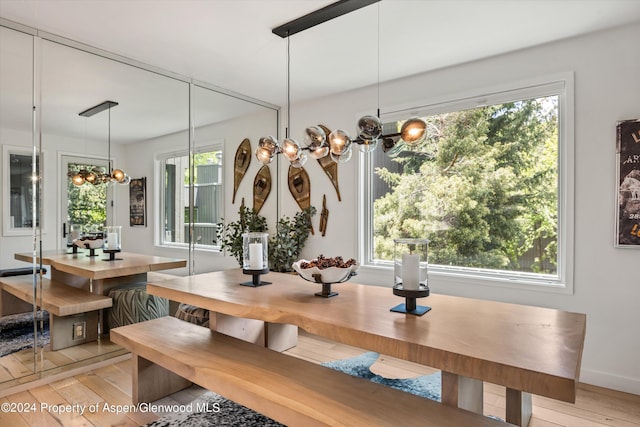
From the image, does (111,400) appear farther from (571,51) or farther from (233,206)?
(571,51)

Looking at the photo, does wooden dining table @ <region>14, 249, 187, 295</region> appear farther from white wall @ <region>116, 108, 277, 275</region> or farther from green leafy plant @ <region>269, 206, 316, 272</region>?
green leafy plant @ <region>269, 206, 316, 272</region>

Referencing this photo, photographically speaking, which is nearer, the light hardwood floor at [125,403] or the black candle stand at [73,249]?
the light hardwood floor at [125,403]

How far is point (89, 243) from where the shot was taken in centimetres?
306

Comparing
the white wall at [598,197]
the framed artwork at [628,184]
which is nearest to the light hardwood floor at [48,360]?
the white wall at [598,197]

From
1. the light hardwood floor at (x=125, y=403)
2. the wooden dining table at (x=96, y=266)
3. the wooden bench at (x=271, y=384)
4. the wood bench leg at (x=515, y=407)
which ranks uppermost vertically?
the wooden dining table at (x=96, y=266)

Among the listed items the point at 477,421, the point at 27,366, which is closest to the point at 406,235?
the point at 477,421

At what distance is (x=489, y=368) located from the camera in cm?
111

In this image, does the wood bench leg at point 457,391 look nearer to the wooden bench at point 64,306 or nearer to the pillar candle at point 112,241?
the wooden bench at point 64,306

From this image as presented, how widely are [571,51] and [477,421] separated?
270 cm

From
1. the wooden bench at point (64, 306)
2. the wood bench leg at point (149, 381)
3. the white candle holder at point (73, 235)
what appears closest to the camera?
the wood bench leg at point (149, 381)

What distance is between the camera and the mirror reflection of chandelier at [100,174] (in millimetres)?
2961

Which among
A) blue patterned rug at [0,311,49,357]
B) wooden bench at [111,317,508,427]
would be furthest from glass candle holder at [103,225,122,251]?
wooden bench at [111,317,508,427]

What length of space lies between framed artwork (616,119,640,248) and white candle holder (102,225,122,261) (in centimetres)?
384

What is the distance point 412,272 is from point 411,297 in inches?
4.2
